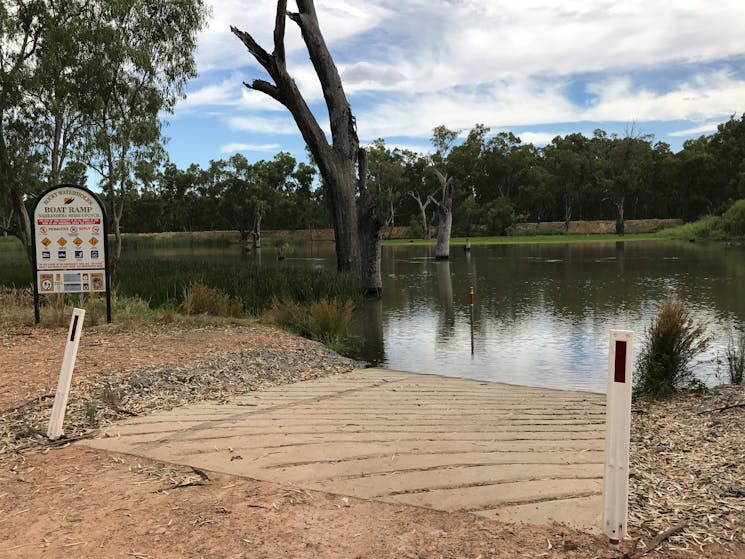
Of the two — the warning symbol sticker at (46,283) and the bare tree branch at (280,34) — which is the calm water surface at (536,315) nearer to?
the warning symbol sticker at (46,283)

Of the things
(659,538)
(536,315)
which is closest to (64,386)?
(659,538)

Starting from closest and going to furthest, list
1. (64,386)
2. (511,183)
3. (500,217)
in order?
(64,386)
(500,217)
(511,183)

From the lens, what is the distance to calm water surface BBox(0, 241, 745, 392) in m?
10.3

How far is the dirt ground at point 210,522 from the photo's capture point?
297cm

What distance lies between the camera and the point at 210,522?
10.7 ft

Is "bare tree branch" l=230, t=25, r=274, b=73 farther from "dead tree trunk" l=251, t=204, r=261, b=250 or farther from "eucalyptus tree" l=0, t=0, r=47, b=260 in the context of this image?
"dead tree trunk" l=251, t=204, r=261, b=250

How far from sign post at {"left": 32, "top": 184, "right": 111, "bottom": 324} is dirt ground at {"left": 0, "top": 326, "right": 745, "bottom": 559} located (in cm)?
587

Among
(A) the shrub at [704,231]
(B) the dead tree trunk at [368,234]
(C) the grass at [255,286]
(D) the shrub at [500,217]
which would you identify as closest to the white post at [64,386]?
(C) the grass at [255,286]

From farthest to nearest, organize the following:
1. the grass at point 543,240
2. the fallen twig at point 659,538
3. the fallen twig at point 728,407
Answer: the grass at point 543,240 → the fallen twig at point 728,407 → the fallen twig at point 659,538

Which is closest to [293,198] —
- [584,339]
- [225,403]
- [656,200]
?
[656,200]

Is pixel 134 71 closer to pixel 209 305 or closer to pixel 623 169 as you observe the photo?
pixel 209 305

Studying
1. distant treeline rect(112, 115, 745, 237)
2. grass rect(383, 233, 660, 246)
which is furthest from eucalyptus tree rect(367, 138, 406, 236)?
grass rect(383, 233, 660, 246)

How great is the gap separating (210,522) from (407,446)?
1.59 metres

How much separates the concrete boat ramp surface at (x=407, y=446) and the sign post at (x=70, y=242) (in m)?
4.71
